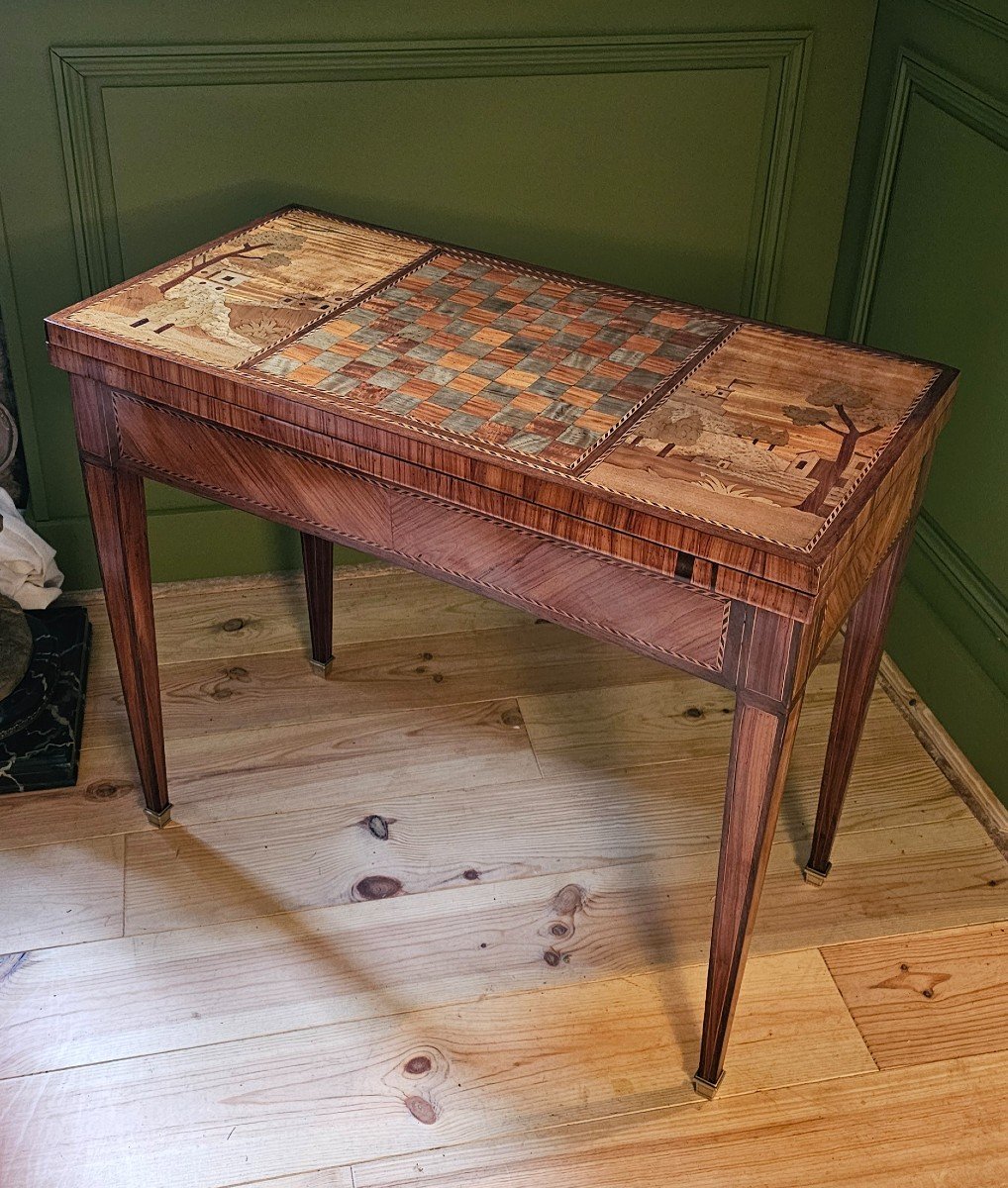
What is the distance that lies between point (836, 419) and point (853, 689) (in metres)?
0.47

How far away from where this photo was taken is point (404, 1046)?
1693 mm

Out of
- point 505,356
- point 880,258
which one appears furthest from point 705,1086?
point 880,258

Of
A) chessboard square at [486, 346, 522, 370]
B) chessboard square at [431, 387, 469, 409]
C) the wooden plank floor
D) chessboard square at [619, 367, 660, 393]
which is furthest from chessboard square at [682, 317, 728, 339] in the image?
the wooden plank floor

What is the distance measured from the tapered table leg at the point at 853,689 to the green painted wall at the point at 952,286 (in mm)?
359

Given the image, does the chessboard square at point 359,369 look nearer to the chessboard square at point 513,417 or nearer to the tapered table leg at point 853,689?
the chessboard square at point 513,417

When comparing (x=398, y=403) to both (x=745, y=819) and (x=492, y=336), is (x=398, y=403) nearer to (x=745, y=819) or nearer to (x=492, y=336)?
(x=492, y=336)

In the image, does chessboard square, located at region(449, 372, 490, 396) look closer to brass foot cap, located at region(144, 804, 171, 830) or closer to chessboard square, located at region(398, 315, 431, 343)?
chessboard square, located at region(398, 315, 431, 343)

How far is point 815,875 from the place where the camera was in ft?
6.37

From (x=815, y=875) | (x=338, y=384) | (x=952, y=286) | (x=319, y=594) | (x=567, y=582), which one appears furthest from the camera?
(x=319, y=594)

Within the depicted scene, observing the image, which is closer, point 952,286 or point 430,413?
point 430,413

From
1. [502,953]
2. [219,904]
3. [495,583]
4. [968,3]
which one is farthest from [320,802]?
[968,3]

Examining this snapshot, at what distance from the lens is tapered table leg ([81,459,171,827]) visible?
66.1 inches

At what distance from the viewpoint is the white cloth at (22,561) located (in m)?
2.25

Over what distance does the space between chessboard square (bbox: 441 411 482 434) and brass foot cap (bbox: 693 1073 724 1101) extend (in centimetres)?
88
